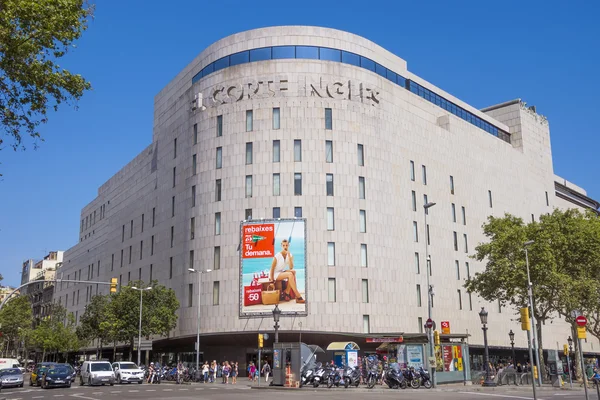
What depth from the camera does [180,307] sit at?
62.0 m

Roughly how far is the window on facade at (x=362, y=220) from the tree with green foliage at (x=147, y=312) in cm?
2062

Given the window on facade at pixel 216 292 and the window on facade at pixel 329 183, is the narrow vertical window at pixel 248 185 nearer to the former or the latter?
the window on facade at pixel 329 183

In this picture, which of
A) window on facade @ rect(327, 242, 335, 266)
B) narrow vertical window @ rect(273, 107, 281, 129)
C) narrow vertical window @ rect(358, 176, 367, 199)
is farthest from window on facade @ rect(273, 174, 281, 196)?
narrow vertical window @ rect(358, 176, 367, 199)

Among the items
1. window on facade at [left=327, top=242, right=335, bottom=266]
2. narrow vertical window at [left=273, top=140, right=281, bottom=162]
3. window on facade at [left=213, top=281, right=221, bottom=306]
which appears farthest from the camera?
narrow vertical window at [left=273, top=140, right=281, bottom=162]

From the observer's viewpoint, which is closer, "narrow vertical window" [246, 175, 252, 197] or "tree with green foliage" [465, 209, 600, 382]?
"tree with green foliage" [465, 209, 600, 382]

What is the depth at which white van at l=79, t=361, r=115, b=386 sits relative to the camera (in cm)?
4166

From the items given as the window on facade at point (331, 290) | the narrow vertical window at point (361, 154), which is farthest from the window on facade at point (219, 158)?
the window on facade at point (331, 290)

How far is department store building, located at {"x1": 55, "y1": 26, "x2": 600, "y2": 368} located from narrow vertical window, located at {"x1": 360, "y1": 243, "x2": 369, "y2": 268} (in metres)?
0.15

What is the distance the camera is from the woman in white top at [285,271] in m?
55.8

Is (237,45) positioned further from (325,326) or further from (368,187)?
(325,326)

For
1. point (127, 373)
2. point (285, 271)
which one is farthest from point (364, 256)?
point (127, 373)

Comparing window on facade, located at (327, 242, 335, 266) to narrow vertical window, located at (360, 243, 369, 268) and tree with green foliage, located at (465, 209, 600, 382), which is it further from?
tree with green foliage, located at (465, 209, 600, 382)

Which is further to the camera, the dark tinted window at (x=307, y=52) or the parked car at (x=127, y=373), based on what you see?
the dark tinted window at (x=307, y=52)

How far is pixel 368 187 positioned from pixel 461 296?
19900 mm
